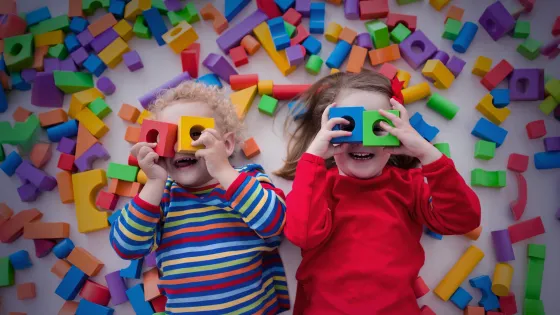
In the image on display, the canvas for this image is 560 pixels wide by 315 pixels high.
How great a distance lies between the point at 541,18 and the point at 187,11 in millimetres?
1143

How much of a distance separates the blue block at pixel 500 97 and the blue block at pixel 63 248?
1.38m

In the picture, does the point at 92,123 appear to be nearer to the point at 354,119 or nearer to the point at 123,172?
the point at 123,172

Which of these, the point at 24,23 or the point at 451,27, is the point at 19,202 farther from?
the point at 451,27

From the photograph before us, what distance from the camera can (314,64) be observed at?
125 centimetres

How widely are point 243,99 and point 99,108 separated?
470 mm

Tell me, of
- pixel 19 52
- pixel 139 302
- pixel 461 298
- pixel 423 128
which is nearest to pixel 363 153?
pixel 423 128

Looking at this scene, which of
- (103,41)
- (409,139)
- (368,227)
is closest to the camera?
(409,139)

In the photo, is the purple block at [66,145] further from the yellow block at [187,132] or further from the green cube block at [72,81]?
the yellow block at [187,132]

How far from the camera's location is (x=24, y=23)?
54.7 inches

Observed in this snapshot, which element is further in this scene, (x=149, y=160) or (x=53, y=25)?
(x=53, y=25)

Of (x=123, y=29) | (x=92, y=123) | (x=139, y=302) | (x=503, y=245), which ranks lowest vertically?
(x=139, y=302)

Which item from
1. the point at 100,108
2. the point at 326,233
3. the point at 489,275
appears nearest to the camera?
the point at 326,233

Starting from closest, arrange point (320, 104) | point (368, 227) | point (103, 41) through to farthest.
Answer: point (368, 227) < point (320, 104) < point (103, 41)

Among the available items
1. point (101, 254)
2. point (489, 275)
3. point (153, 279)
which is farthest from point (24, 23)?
point (489, 275)
